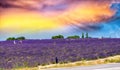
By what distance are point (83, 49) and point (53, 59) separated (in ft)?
22.1

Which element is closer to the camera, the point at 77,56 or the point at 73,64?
the point at 73,64

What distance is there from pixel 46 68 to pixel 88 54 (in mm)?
6953

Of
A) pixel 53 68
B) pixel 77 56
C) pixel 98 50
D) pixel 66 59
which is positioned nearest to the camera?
pixel 53 68

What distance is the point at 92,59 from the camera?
92.6ft

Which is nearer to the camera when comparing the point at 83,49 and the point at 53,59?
the point at 53,59

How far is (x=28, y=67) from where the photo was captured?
24.5 metres

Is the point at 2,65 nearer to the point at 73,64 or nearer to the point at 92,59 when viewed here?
the point at 73,64

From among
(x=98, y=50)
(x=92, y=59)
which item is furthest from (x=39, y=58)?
(x=98, y=50)

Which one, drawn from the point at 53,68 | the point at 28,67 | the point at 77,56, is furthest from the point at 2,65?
the point at 77,56

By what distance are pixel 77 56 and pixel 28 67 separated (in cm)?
588

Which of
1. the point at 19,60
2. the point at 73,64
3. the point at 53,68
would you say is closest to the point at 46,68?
the point at 53,68

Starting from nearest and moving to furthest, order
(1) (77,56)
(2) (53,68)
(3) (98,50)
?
(2) (53,68), (1) (77,56), (3) (98,50)

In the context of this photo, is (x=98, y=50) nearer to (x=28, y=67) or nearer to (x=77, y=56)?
(x=77, y=56)

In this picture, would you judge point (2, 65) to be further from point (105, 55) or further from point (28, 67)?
point (105, 55)
